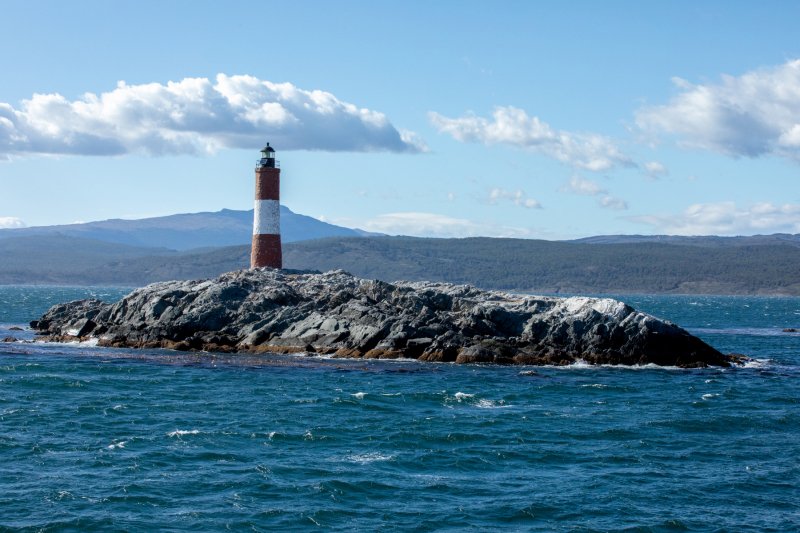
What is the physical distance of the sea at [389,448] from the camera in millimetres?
24906

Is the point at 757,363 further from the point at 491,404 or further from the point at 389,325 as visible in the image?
the point at 491,404

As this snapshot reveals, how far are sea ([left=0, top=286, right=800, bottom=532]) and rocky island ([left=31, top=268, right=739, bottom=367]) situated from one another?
3861mm

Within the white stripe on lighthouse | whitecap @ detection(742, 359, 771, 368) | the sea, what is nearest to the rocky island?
whitecap @ detection(742, 359, 771, 368)

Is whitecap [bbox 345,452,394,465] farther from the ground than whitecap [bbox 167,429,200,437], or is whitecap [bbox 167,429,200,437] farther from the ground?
whitecap [bbox 167,429,200,437]

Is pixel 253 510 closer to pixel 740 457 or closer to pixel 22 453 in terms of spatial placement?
pixel 22 453

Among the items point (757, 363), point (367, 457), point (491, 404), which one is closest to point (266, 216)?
point (757, 363)

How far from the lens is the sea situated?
2491cm

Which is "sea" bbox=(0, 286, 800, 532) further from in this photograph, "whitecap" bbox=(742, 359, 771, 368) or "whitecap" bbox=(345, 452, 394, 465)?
"whitecap" bbox=(742, 359, 771, 368)

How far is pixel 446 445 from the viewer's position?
32.5 metres

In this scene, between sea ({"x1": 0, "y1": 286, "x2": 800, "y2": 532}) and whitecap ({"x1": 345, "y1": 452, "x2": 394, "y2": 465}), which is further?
whitecap ({"x1": 345, "y1": 452, "x2": 394, "y2": 465})

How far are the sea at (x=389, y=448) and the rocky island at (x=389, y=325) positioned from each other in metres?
3.86

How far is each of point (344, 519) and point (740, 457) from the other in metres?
13.9

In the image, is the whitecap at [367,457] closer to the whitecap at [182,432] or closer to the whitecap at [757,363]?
the whitecap at [182,432]

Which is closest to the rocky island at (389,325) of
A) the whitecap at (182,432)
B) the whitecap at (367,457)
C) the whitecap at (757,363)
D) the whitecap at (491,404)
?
the whitecap at (757,363)
